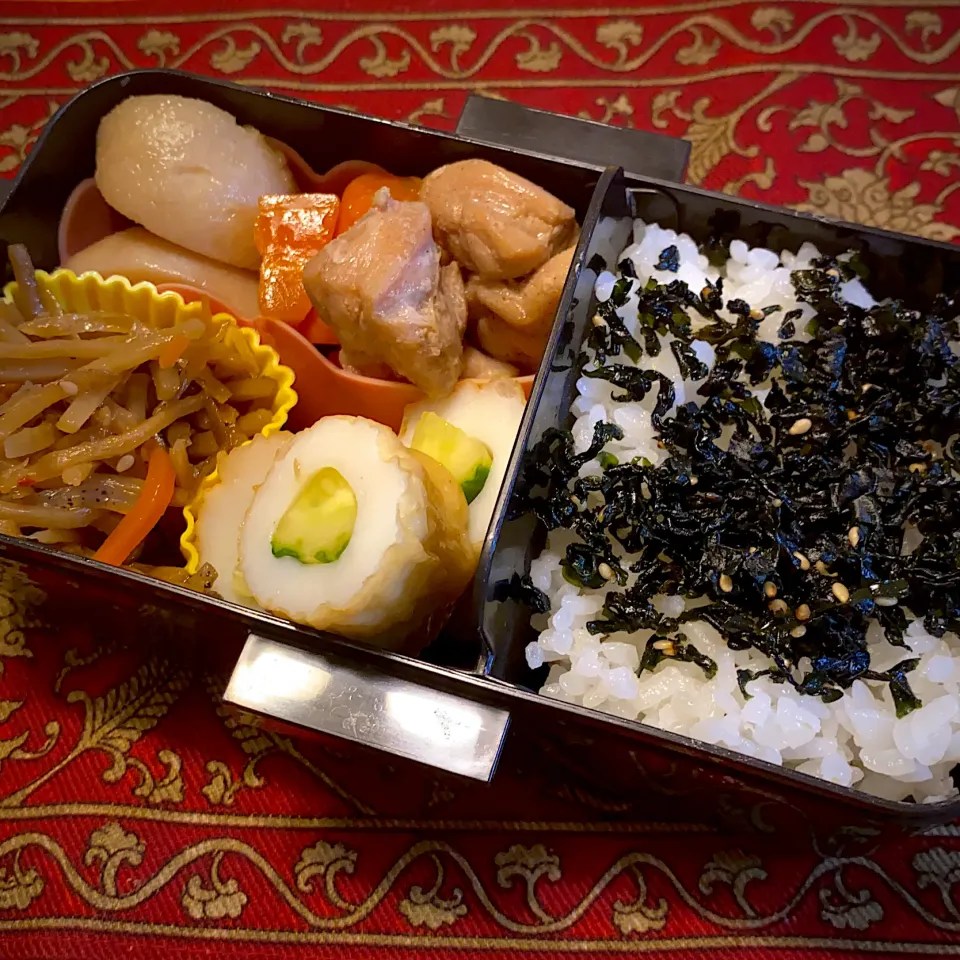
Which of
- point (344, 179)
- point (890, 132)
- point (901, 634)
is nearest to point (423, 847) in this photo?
point (901, 634)

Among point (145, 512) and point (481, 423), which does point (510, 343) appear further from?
point (145, 512)

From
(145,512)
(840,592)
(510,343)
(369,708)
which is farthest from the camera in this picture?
(510,343)

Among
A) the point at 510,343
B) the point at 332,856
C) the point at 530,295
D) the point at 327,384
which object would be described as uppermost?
the point at 530,295

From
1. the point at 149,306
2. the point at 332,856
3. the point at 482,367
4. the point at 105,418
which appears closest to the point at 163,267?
the point at 149,306

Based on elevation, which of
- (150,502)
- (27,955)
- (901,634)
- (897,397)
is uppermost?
(897,397)

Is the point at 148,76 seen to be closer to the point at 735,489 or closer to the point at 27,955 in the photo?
the point at 735,489

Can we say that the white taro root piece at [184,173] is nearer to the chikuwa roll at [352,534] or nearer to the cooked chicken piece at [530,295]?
the cooked chicken piece at [530,295]

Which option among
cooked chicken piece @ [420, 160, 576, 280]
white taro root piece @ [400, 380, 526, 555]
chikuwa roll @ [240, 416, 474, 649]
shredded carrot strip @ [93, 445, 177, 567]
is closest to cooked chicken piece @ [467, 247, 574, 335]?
cooked chicken piece @ [420, 160, 576, 280]
